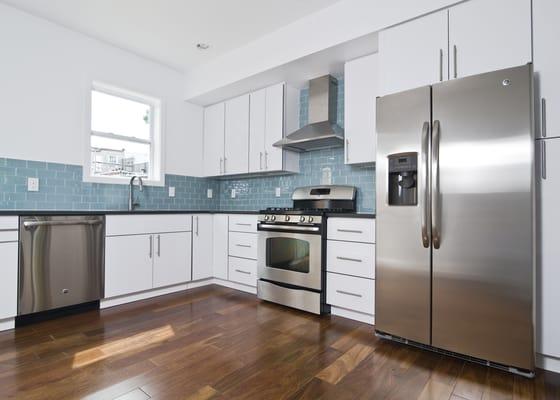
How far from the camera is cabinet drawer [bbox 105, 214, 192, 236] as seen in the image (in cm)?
306

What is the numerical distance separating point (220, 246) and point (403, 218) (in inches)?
90.0

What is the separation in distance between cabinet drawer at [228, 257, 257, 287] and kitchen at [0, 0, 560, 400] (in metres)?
0.04

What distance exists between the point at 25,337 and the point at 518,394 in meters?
3.07

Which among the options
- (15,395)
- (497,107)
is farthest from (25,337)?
(497,107)

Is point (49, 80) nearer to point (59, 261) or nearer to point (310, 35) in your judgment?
point (59, 261)

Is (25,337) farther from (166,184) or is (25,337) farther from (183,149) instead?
(183,149)

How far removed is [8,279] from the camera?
245 centimetres

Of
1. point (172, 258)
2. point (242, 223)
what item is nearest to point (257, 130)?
point (242, 223)

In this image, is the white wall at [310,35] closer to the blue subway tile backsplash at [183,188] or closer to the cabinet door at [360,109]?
the cabinet door at [360,109]

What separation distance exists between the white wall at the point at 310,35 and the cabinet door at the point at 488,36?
17cm

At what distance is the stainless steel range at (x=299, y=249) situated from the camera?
9.45ft

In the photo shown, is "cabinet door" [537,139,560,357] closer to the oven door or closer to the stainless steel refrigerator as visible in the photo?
the stainless steel refrigerator

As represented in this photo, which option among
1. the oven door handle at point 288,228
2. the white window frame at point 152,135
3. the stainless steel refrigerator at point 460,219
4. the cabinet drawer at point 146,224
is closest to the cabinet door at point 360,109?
the stainless steel refrigerator at point 460,219

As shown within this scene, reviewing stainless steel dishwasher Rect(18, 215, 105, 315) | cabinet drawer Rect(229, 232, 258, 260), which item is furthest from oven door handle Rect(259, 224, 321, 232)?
stainless steel dishwasher Rect(18, 215, 105, 315)
